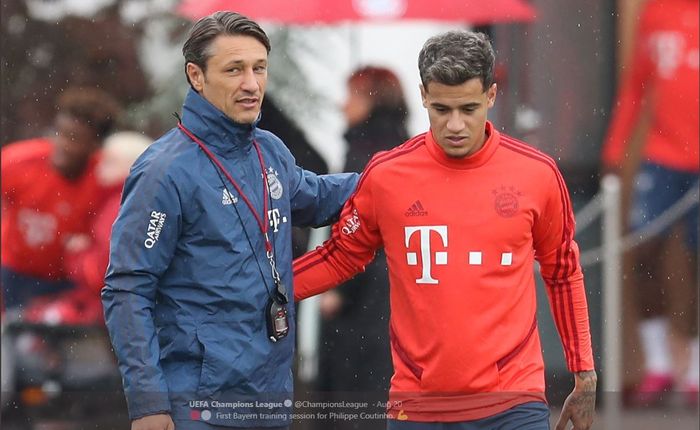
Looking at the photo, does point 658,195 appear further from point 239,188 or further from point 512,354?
point 239,188

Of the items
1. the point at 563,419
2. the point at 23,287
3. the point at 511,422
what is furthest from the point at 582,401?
the point at 23,287

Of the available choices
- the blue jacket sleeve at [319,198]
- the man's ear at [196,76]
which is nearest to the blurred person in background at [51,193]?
the blue jacket sleeve at [319,198]

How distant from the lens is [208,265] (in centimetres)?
423

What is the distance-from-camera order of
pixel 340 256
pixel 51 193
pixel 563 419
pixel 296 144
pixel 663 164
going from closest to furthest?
pixel 563 419 → pixel 340 256 → pixel 296 144 → pixel 51 193 → pixel 663 164

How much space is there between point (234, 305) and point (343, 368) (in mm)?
2354

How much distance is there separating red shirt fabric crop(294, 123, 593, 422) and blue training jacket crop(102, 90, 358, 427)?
1.19 ft

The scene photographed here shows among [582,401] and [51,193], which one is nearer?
[582,401]

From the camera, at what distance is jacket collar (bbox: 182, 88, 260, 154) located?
4.29m

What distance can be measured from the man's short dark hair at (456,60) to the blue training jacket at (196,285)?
56cm

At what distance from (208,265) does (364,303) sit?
224 cm

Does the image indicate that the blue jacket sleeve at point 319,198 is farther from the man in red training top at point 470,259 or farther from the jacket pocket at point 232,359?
the jacket pocket at point 232,359

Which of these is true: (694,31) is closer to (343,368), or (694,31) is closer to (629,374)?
(629,374)

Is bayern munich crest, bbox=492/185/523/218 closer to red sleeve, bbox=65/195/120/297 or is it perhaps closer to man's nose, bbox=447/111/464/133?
man's nose, bbox=447/111/464/133

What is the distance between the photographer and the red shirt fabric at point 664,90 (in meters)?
7.38
